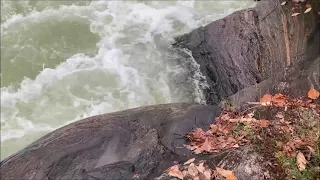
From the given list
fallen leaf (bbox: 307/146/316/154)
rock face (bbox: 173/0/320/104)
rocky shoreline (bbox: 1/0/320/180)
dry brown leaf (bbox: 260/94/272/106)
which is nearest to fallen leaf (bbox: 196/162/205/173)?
rocky shoreline (bbox: 1/0/320/180)

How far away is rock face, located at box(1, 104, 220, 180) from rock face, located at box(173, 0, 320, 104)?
1.67 metres

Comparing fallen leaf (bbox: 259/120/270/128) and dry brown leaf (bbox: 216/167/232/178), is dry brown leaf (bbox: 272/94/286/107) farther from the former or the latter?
dry brown leaf (bbox: 216/167/232/178)

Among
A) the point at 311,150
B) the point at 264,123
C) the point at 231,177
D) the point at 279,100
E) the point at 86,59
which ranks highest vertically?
the point at 86,59

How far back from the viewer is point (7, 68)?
8.20 meters

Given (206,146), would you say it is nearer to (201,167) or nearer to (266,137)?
(201,167)

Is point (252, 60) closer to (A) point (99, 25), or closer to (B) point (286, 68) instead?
(B) point (286, 68)

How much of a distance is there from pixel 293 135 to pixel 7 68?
604 cm

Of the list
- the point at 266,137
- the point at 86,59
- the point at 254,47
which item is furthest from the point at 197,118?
the point at 86,59

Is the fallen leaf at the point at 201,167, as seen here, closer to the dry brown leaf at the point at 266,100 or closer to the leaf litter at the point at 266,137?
the leaf litter at the point at 266,137

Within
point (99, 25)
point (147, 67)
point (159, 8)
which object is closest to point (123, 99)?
point (147, 67)

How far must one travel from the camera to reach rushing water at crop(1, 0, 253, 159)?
24.9 feet

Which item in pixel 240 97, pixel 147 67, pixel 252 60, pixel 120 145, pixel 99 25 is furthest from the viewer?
pixel 99 25

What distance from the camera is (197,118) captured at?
5.10 metres

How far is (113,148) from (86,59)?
4.06m
